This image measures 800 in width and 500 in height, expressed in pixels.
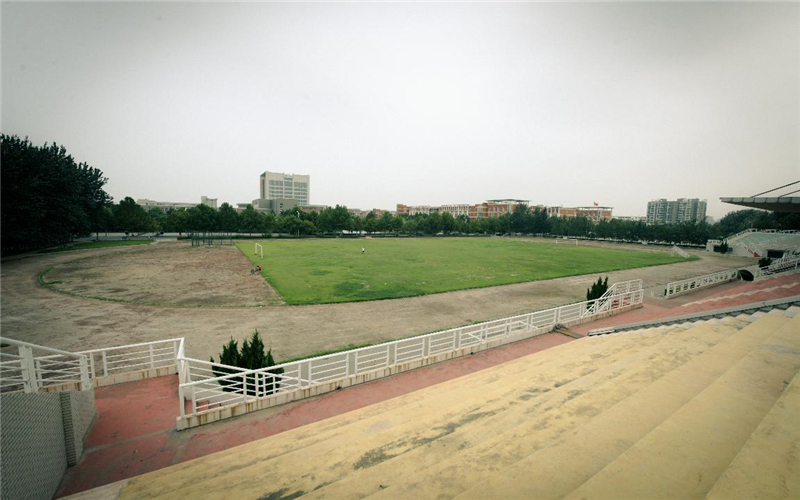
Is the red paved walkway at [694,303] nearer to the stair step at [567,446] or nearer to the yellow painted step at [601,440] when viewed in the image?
the yellow painted step at [601,440]

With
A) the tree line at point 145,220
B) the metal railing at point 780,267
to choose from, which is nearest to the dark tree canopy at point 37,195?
the tree line at point 145,220

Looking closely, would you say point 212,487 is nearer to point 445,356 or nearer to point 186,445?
point 186,445

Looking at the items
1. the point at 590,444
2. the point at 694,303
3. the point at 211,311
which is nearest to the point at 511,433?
the point at 590,444

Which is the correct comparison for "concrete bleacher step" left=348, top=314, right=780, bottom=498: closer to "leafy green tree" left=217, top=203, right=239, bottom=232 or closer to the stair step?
the stair step

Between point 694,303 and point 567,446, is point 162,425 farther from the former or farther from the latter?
point 694,303

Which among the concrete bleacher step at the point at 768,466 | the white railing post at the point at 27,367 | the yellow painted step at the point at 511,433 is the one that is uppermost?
the white railing post at the point at 27,367

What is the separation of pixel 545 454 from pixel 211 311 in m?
19.5

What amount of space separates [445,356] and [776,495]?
8602mm

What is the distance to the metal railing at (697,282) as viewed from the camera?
2325 centimetres

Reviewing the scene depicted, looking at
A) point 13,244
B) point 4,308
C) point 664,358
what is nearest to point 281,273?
point 4,308

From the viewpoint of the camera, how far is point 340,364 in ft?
40.8

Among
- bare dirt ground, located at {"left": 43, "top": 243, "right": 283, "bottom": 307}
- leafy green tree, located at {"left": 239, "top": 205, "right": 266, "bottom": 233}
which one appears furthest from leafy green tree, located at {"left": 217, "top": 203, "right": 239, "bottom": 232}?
bare dirt ground, located at {"left": 43, "top": 243, "right": 283, "bottom": 307}

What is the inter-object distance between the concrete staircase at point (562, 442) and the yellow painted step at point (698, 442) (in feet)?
0.06

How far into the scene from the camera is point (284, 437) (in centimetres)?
662
